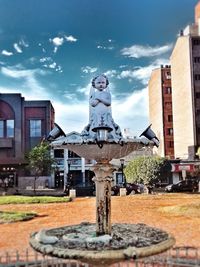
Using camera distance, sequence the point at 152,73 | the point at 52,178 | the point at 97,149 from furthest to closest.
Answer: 1. the point at 152,73
2. the point at 52,178
3. the point at 97,149

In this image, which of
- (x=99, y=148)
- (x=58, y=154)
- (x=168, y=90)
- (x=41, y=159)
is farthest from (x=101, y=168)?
(x=168, y=90)

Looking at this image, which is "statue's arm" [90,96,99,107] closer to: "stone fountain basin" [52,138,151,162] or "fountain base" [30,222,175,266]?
"stone fountain basin" [52,138,151,162]

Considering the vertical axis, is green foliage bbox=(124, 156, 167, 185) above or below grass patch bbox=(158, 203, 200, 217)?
above

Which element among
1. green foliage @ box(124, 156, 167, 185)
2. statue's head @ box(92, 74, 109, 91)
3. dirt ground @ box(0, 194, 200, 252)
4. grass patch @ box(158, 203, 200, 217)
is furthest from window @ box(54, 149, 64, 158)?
statue's head @ box(92, 74, 109, 91)

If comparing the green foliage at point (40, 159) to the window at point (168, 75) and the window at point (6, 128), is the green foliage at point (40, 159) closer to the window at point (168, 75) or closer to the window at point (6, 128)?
the window at point (6, 128)

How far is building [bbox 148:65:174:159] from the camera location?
66625 millimetres

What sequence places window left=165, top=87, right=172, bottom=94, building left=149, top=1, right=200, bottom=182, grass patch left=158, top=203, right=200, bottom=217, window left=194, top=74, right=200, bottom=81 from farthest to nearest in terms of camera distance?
window left=165, top=87, right=172, bottom=94 → window left=194, top=74, right=200, bottom=81 → building left=149, top=1, right=200, bottom=182 → grass patch left=158, top=203, right=200, bottom=217

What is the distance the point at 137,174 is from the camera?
130 ft

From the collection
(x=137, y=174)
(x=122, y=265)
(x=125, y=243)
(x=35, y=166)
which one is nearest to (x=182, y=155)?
(x=137, y=174)

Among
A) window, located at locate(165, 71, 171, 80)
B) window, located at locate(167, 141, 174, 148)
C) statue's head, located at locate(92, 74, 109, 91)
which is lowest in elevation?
statue's head, located at locate(92, 74, 109, 91)

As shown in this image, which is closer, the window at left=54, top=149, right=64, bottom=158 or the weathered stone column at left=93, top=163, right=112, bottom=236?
the weathered stone column at left=93, top=163, right=112, bottom=236

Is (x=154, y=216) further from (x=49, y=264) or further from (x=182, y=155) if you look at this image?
(x=182, y=155)

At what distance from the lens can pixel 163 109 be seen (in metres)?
67.4

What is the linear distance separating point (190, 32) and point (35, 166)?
35.0 meters
